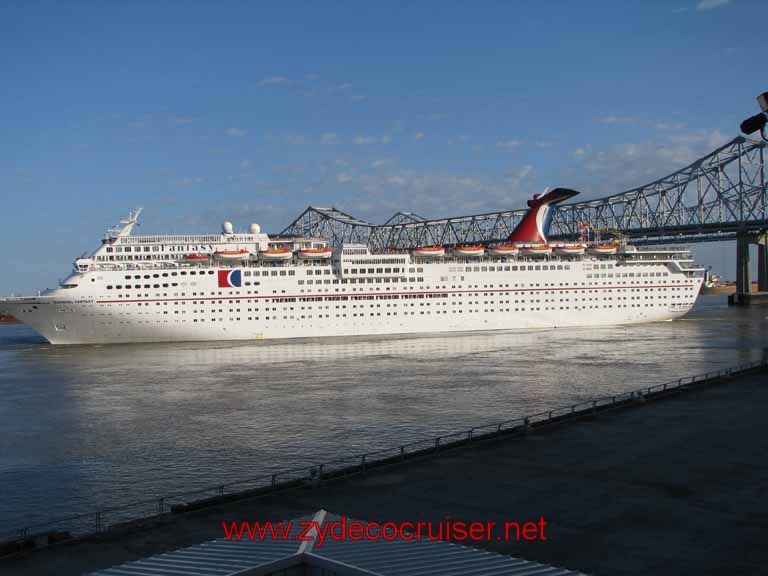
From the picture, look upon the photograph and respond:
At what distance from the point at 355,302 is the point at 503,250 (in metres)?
11.1

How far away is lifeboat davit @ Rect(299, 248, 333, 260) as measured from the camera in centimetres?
4438

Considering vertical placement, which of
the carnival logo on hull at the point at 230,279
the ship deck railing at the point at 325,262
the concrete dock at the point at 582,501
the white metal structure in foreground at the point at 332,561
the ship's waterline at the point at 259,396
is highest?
the ship deck railing at the point at 325,262

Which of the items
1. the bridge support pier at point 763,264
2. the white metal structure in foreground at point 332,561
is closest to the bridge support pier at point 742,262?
the bridge support pier at point 763,264

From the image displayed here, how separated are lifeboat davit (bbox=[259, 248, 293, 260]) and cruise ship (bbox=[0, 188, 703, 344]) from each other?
0.25ft

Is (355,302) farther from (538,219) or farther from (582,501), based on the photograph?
(582,501)

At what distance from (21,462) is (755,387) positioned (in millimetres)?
19278

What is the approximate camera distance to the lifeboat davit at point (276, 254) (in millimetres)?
43500

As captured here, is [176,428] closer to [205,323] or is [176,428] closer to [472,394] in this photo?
[472,394]

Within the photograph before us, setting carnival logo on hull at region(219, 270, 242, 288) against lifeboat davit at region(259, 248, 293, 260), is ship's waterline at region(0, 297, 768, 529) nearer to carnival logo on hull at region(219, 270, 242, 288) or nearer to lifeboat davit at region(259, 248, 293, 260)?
carnival logo on hull at region(219, 270, 242, 288)

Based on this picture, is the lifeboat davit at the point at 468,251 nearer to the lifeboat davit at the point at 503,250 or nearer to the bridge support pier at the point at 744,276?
the lifeboat davit at the point at 503,250

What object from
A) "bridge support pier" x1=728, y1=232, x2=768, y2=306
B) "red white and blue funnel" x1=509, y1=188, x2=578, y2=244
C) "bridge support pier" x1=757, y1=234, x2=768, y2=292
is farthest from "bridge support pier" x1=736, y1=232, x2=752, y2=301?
"red white and blue funnel" x1=509, y1=188, x2=578, y2=244

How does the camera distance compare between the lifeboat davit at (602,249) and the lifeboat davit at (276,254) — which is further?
the lifeboat davit at (602,249)

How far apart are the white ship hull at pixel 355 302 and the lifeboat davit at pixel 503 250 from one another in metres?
0.63

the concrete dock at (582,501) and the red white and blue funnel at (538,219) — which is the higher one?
the red white and blue funnel at (538,219)
